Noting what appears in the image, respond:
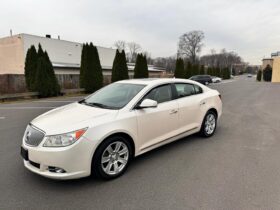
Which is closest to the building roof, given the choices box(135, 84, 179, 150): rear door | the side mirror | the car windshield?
the car windshield

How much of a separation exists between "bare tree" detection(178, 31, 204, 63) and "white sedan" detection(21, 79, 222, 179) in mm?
76550

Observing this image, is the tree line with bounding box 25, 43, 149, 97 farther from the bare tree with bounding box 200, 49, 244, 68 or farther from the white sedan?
the bare tree with bounding box 200, 49, 244, 68

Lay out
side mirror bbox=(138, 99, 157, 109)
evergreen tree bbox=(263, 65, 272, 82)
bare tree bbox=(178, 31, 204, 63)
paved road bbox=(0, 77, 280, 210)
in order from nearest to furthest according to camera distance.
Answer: paved road bbox=(0, 77, 280, 210) → side mirror bbox=(138, 99, 157, 109) → evergreen tree bbox=(263, 65, 272, 82) → bare tree bbox=(178, 31, 204, 63)

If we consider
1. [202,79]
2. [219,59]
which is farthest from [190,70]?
[219,59]

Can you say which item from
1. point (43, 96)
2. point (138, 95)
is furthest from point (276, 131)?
point (43, 96)

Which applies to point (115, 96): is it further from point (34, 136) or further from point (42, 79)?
point (42, 79)

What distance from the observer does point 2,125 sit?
6914 mm

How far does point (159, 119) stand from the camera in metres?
3.97

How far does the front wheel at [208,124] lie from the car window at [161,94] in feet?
4.47

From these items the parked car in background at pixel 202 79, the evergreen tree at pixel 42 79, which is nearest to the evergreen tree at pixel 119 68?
the evergreen tree at pixel 42 79

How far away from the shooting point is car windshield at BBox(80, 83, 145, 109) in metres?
3.81

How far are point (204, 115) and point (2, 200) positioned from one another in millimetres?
4196

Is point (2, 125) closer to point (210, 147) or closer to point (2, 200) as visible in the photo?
point (2, 200)

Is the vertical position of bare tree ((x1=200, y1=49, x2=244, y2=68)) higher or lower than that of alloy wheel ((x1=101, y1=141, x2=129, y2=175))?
higher
